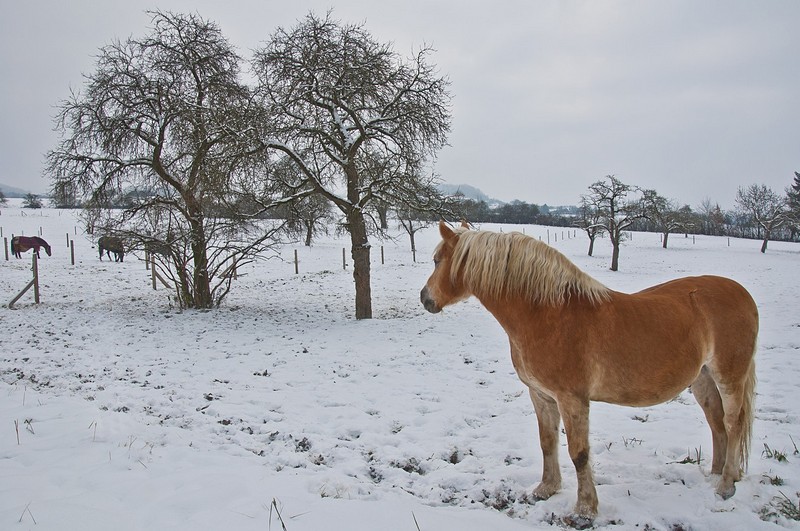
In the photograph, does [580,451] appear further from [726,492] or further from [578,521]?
[726,492]

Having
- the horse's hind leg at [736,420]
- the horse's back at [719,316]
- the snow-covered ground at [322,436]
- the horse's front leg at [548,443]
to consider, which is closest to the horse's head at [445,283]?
the horse's front leg at [548,443]

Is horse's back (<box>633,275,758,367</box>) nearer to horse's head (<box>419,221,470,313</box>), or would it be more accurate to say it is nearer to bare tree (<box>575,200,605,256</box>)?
horse's head (<box>419,221,470,313</box>)

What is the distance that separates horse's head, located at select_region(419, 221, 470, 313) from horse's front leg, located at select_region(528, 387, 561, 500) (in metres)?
0.91

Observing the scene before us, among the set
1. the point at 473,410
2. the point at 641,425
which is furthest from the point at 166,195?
the point at 641,425

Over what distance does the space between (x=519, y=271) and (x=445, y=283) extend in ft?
1.80

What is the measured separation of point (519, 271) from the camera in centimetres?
286

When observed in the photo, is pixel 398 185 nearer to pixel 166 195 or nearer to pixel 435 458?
pixel 166 195

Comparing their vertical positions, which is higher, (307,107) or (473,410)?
(307,107)

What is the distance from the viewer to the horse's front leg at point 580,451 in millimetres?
2688

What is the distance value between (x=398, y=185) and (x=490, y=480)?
26.2ft

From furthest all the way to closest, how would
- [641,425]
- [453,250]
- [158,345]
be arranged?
[158,345]
[641,425]
[453,250]

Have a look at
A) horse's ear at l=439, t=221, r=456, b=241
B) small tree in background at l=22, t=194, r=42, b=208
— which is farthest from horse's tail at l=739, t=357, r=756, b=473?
small tree in background at l=22, t=194, r=42, b=208

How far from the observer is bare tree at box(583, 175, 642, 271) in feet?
88.2

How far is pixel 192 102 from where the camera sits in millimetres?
11078
